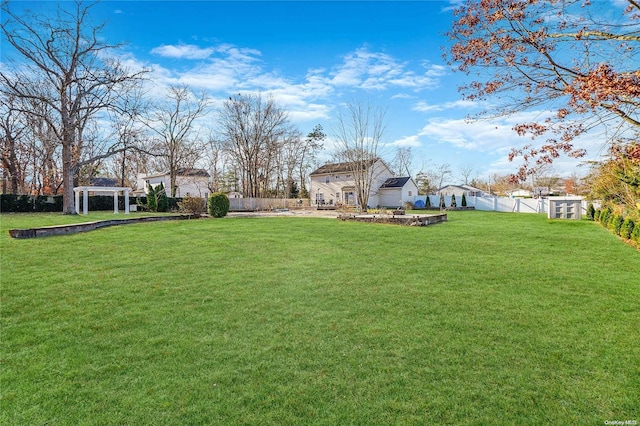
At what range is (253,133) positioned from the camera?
32656 millimetres

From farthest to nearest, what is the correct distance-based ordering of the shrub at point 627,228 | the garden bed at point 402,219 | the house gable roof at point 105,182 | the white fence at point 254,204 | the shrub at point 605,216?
the house gable roof at point 105,182 → the white fence at point 254,204 → the shrub at point 605,216 → the garden bed at point 402,219 → the shrub at point 627,228

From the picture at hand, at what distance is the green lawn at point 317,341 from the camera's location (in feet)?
7.41

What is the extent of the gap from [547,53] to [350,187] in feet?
101

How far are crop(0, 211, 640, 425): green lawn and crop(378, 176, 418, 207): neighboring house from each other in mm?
27131

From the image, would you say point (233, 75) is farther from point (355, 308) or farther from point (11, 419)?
point (11, 419)

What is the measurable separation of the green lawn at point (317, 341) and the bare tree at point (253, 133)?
27.6m

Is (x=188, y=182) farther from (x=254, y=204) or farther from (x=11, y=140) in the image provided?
(x=11, y=140)

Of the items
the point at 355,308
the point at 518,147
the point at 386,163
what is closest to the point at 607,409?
the point at 355,308

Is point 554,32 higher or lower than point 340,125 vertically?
lower

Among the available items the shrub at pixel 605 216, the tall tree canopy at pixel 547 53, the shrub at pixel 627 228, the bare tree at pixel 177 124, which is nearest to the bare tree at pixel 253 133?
the bare tree at pixel 177 124

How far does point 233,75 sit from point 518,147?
9.52 metres

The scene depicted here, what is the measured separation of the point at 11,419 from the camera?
214 cm

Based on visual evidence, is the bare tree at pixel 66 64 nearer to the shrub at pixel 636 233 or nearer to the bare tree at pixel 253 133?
the bare tree at pixel 253 133

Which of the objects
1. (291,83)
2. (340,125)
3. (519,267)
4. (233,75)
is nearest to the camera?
(519,267)
